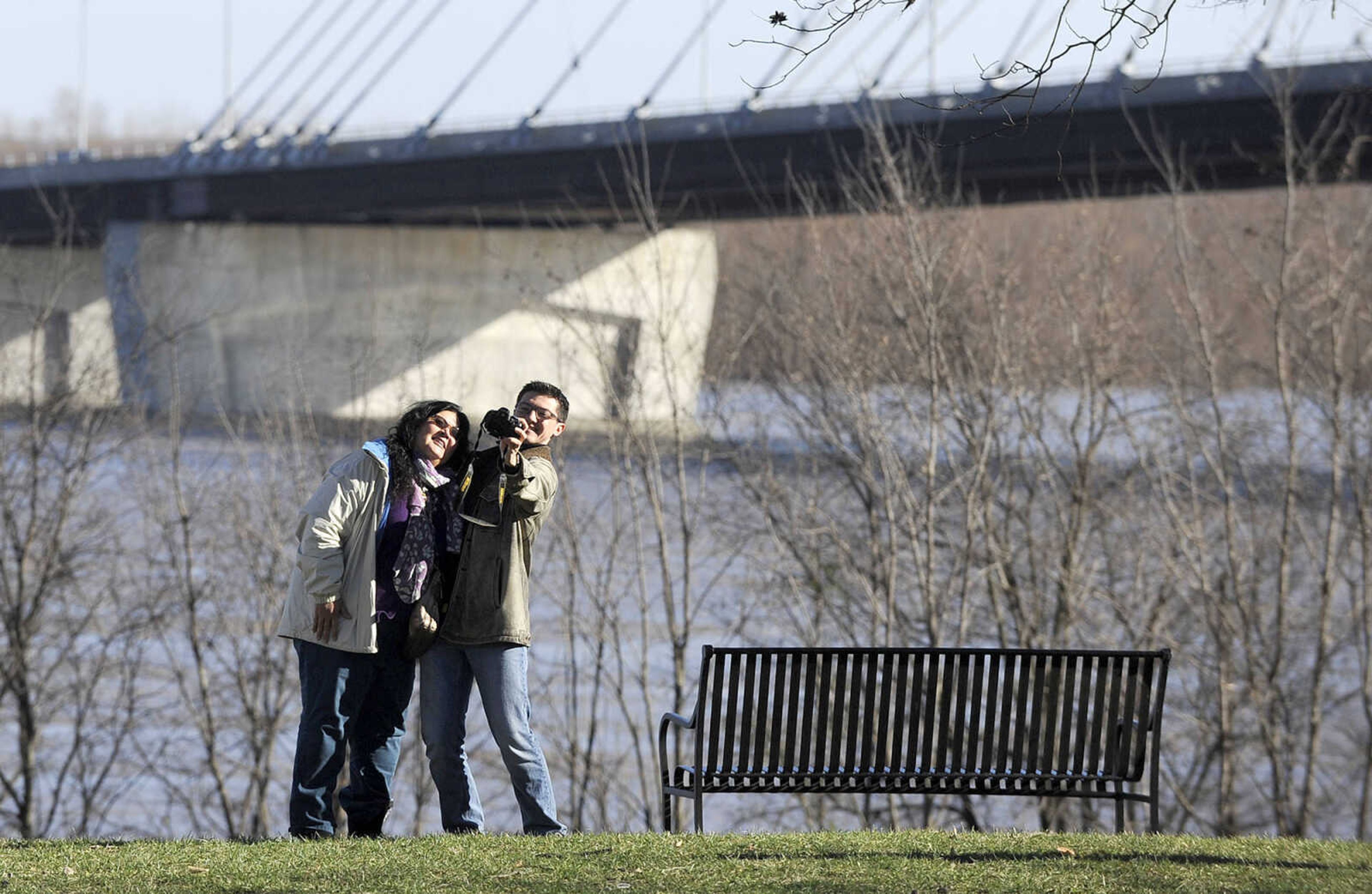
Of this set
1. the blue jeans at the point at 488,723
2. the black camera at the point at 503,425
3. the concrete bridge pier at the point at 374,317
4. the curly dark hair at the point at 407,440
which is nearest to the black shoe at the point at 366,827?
the blue jeans at the point at 488,723

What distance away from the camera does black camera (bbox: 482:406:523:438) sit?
17.9 feet

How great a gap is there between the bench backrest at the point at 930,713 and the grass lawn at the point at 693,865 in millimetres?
493

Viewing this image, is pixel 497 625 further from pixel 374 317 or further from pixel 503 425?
pixel 374 317

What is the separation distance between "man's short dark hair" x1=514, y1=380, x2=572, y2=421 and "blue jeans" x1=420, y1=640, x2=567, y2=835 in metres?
0.84

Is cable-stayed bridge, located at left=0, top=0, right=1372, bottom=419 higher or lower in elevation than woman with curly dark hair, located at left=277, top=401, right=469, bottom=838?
higher

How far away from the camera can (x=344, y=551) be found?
568cm

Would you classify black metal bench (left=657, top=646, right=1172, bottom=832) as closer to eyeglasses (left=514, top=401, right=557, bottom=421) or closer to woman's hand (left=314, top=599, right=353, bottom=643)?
eyeglasses (left=514, top=401, right=557, bottom=421)

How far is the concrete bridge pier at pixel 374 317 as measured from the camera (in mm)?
18953

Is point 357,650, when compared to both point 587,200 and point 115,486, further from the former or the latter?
point 115,486

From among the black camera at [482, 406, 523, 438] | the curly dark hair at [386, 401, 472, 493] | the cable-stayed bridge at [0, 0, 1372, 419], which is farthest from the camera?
the cable-stayed bridge at [0, 0, 1372, 419]

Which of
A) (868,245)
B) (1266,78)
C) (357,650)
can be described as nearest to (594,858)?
(357,650)

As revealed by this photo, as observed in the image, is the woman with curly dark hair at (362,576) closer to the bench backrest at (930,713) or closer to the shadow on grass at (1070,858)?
the bench backrest at (930,713)

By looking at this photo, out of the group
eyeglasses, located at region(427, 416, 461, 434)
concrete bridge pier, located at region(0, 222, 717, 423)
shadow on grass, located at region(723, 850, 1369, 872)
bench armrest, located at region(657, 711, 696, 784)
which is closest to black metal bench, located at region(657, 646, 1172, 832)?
bench armrest, located at region(657, 711, 696, 784)

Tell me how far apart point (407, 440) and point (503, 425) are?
0.47 meters
